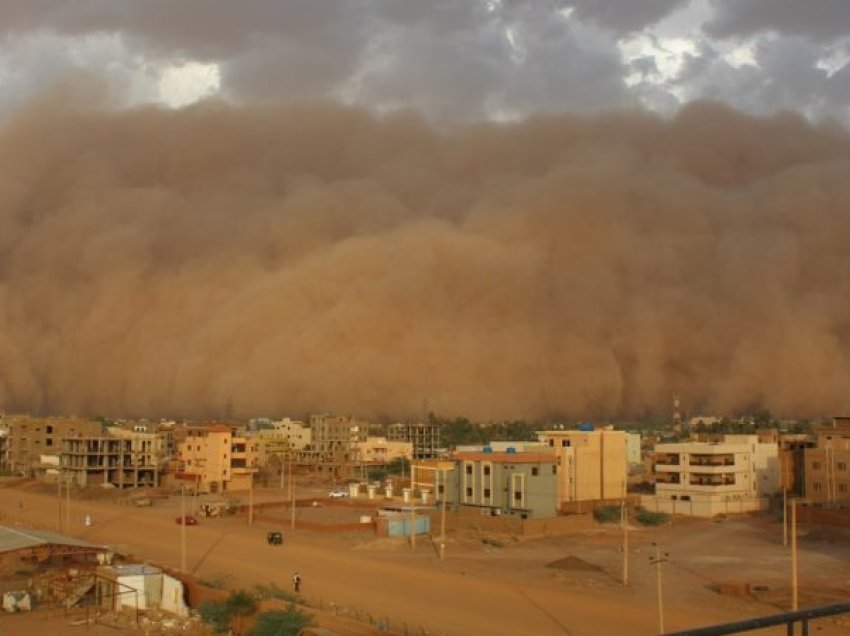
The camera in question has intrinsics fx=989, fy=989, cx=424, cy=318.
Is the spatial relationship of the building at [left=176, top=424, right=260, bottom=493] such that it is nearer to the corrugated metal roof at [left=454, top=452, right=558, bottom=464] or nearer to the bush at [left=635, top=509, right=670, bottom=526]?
the corrugated metal roof at [left=454, top=452, right=558, bottom=464]

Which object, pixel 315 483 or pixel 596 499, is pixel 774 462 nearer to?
pixel 596 499

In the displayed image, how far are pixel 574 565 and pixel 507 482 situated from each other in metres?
6.46

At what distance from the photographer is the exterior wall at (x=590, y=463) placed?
927 inches

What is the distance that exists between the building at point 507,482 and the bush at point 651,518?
208 centimetres

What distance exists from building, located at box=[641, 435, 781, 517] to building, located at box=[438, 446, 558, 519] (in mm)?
3993

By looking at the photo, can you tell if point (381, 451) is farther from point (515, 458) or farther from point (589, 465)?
point (515, 458)

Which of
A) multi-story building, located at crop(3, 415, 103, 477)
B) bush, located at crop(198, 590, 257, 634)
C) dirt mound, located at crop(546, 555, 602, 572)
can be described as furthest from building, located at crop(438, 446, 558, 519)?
multi-story building, located at crop(3, 415, 103, 477)

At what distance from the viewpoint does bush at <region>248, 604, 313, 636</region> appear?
10.0 m

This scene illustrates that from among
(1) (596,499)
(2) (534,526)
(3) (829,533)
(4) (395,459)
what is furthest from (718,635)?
(4) (395,459)

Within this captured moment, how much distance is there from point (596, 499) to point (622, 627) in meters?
13.4

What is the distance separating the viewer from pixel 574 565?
49.4 feet

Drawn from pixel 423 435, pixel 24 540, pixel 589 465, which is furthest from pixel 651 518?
pixel 423 435

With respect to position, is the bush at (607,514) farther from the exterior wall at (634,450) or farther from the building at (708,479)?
the exterior wall at (634,450)

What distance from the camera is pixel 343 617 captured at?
35.6ft
